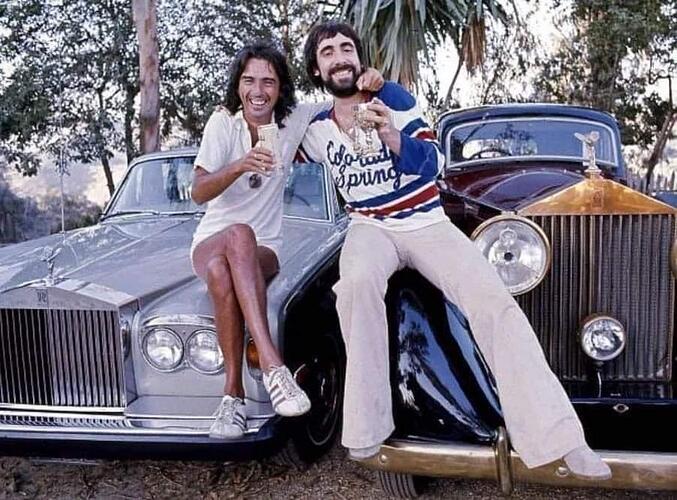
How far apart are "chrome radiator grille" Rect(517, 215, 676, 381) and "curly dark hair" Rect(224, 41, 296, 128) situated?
1218 millimetres

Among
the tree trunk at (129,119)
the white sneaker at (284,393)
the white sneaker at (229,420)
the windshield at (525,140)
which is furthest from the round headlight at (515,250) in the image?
the tree trunk at (129,119)

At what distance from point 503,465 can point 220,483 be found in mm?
1576

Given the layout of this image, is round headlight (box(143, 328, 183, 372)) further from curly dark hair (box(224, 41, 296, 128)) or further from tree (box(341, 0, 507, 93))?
tree (box(341, 0, 507, 93))

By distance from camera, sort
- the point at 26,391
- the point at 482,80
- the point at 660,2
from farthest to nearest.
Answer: the point at 482,80 → the point at 660,2 → the point at 26,391

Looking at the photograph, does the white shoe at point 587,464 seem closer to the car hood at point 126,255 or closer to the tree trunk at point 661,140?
the car hood at point 126,255

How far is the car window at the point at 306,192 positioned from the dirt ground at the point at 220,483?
140 cm

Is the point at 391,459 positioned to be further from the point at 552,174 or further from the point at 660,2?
the point at 660,2

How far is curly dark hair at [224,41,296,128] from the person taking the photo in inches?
127

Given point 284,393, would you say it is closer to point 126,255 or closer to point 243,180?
point 243,180

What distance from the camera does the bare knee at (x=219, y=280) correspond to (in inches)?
113

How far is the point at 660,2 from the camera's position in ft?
47.6

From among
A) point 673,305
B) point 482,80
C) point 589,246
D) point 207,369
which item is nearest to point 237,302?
point 207,369

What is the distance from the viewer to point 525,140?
15.3 feet

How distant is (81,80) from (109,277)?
11.2 meters
